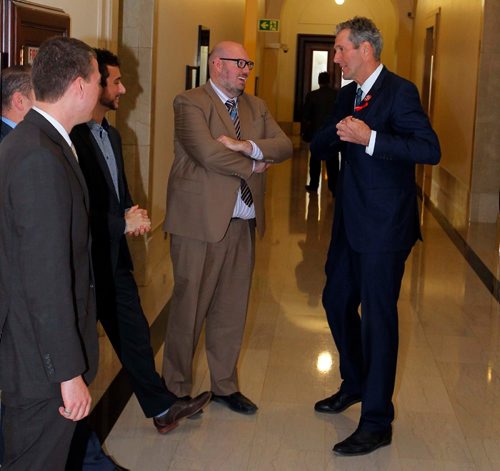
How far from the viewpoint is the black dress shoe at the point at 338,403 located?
483 cm

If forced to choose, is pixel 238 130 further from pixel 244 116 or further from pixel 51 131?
pixel 51 131

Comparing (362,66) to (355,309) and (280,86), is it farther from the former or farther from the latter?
(280,86)

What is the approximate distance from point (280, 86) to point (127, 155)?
832 inches

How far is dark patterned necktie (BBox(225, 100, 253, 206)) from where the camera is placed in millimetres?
4672

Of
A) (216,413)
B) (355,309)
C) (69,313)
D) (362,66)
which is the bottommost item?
(216,413)

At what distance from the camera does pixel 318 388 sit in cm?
522

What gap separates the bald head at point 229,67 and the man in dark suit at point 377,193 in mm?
523

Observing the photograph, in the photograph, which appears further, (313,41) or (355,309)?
(313,41)

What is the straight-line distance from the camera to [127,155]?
7.11 meters

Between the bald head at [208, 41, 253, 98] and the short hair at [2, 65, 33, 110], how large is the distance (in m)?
1.33

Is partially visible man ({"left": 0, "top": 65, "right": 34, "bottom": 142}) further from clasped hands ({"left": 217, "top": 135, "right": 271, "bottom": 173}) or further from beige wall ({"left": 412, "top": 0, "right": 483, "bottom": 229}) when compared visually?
beige wall ({"left": 412, "top": 0, "right": 483, "bottom": 229})

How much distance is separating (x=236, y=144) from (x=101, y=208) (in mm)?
816

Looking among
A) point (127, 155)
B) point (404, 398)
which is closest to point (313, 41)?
point (127, 155)

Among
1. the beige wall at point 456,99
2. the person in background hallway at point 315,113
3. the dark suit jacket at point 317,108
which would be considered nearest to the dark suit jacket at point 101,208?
the beige wall at point 456,99
